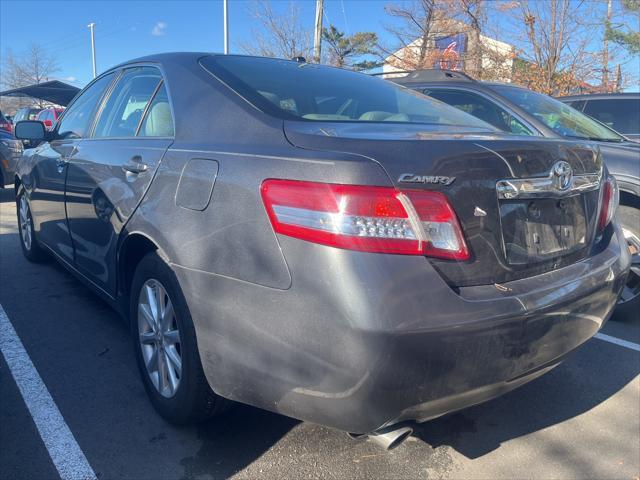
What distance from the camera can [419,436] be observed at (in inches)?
103

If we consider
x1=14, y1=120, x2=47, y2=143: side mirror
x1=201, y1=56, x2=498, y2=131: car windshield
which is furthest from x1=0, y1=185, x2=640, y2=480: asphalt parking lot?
x1=14, y1=120, x2=47, y2=143: side mirror

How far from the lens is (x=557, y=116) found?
484 cm

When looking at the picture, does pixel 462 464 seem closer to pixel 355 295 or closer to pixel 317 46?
pixel 355 295

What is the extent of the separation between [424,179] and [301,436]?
1.41m

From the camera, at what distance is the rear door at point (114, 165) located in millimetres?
2668

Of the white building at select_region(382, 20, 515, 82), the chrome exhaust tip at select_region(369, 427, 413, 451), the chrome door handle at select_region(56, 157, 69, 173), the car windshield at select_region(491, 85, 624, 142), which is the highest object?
the white building at select_region(382, 20, 515, 82)

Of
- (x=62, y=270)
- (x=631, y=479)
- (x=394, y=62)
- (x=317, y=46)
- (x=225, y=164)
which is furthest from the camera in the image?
(x=394, y=62)

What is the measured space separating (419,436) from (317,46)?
14755 millimetres

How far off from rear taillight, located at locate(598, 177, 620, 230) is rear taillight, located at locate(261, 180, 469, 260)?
1.12 m

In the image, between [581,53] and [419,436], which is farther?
[581,53]

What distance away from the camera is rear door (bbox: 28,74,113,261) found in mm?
3734

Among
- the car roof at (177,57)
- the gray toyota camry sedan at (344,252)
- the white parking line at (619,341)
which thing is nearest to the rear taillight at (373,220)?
→ the gray toyota camry sedan at (344,252)

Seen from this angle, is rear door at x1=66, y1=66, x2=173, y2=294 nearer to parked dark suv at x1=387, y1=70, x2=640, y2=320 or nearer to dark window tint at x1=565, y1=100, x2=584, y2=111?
parked dark suv at x1=387, y1=70, x2=640, y2=320

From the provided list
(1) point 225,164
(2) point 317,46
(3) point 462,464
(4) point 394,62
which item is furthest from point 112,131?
(4) point 394,62
